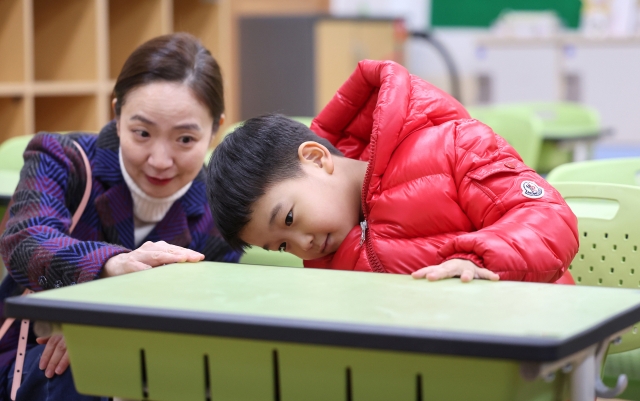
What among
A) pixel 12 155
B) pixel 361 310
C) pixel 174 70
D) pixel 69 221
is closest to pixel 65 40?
pixel 12 155

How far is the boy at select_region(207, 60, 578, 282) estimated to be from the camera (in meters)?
1.08

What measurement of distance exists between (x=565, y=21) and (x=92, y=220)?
6.16 metres

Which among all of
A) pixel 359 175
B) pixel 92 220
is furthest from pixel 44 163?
pixel 359 175

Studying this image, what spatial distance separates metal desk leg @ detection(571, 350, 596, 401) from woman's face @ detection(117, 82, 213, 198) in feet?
2.87

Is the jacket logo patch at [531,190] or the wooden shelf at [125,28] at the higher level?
the wooden shelf at [125,28]

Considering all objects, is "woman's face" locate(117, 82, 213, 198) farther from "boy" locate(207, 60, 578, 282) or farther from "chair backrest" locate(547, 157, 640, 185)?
"chair backrest" locate(547, 157, 640, 185)

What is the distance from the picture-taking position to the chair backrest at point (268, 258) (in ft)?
5.32

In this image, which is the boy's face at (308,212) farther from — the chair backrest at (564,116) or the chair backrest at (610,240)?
the chair backrest at (564,116)

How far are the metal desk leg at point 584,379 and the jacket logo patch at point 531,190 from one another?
12.7 inches

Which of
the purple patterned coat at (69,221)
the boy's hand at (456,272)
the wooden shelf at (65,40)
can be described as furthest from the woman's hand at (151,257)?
the wooden shelf at (65,40)

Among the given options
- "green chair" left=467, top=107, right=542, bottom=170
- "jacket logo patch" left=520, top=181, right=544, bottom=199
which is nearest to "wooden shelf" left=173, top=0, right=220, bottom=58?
"green chair" left=467, top=107, right=542, bottom=170

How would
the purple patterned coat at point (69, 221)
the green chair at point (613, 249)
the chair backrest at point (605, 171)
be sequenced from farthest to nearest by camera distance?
1. the chair backrest at point (605, 171)
2. the green chair at point (613, 249)
3. the purple patterned coat at point (69, 221)

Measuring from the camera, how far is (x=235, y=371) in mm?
800

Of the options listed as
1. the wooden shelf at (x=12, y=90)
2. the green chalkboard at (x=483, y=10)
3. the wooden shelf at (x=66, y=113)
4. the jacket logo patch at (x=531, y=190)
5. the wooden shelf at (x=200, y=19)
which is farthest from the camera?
the green chalkboard at (x=483, y=10)
